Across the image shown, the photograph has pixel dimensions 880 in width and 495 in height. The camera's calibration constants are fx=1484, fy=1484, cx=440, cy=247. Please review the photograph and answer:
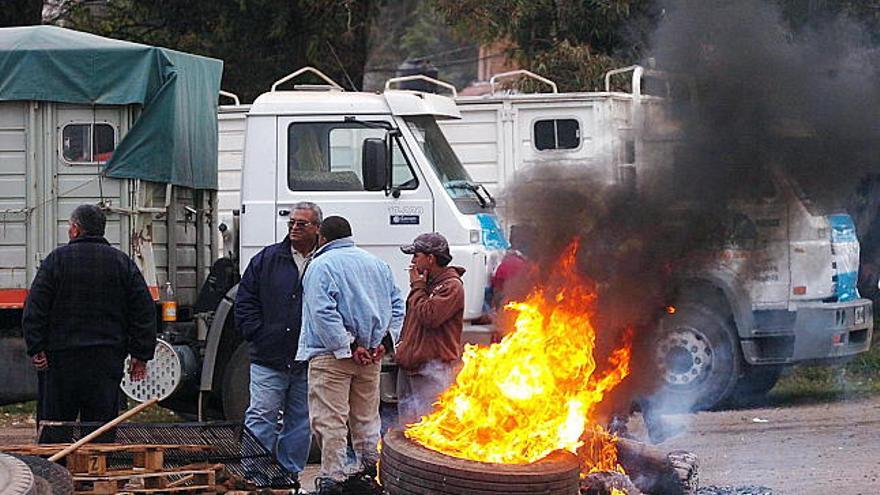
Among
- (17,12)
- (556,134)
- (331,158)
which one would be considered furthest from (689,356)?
(17,12)

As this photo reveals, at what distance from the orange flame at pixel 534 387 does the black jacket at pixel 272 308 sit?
1489mm

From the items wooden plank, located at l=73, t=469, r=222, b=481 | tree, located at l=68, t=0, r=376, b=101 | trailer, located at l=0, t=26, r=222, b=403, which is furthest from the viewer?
tree, located at l=68, t=0, r=376, b=101

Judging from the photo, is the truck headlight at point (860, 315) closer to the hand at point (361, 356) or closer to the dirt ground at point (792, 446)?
the dirt ground at point (792, 446)

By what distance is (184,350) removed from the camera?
11578 mm

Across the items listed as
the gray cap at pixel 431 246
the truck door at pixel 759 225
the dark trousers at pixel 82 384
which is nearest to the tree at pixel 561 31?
the truck door at pixel 759 225

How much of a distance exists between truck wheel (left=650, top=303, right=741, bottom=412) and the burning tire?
19.3ft

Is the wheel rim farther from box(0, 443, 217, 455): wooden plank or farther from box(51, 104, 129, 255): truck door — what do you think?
box(0, 443, 217, 455): wooden plank

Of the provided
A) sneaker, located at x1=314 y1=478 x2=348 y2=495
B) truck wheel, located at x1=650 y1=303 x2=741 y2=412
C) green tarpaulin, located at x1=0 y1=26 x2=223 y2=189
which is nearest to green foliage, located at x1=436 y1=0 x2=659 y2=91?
truck wheel, located at x1=650 y1=303 x2=741 y2=412

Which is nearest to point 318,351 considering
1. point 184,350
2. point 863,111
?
point 184,350

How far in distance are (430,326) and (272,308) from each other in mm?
1057

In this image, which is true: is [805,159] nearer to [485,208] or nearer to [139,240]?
[485,208]

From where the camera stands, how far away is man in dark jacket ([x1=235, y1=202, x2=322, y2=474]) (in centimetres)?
970

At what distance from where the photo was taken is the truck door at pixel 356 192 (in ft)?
37.8

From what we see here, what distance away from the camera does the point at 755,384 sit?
14797 millimetres
